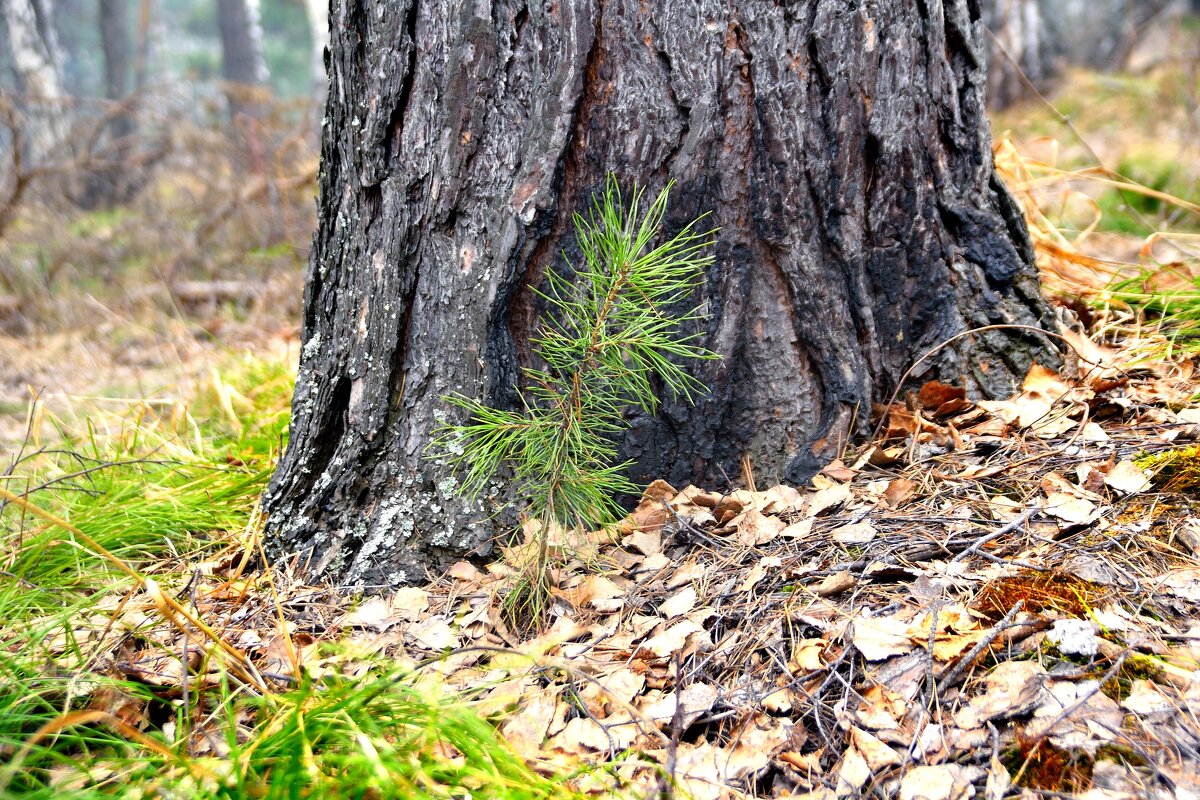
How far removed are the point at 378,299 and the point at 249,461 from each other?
1.01m

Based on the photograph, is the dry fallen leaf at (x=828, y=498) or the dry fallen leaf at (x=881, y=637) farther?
the dry fallen leaf at (x=828, y=498)

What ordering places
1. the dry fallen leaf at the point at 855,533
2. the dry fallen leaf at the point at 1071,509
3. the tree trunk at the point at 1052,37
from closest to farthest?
the dry fallen leaf at the point at 1071,509 < the dry fallen leaf at the point at 855,533 < the tree trunk at the point at 1052,37

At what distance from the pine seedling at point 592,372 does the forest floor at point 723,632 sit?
17cm

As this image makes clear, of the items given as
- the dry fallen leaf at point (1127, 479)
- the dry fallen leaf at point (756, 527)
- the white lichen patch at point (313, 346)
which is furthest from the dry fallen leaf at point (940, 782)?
the white lichen patch at point (313, 346)

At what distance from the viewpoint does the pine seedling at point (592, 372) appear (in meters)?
1.64

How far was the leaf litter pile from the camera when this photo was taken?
4.10 feet

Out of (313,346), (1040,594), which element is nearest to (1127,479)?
(1040,594)

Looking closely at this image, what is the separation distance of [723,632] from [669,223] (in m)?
0.95

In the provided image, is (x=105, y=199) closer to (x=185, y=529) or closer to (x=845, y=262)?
(x=185, y=529)

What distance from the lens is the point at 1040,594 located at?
4.70 ft

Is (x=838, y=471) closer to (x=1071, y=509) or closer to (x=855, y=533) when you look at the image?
(x=855, y=533)

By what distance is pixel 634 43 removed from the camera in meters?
1.73

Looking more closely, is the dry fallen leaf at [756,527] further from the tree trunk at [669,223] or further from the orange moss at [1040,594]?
the orange moss at [1040,594]

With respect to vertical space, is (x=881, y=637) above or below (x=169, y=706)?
above
